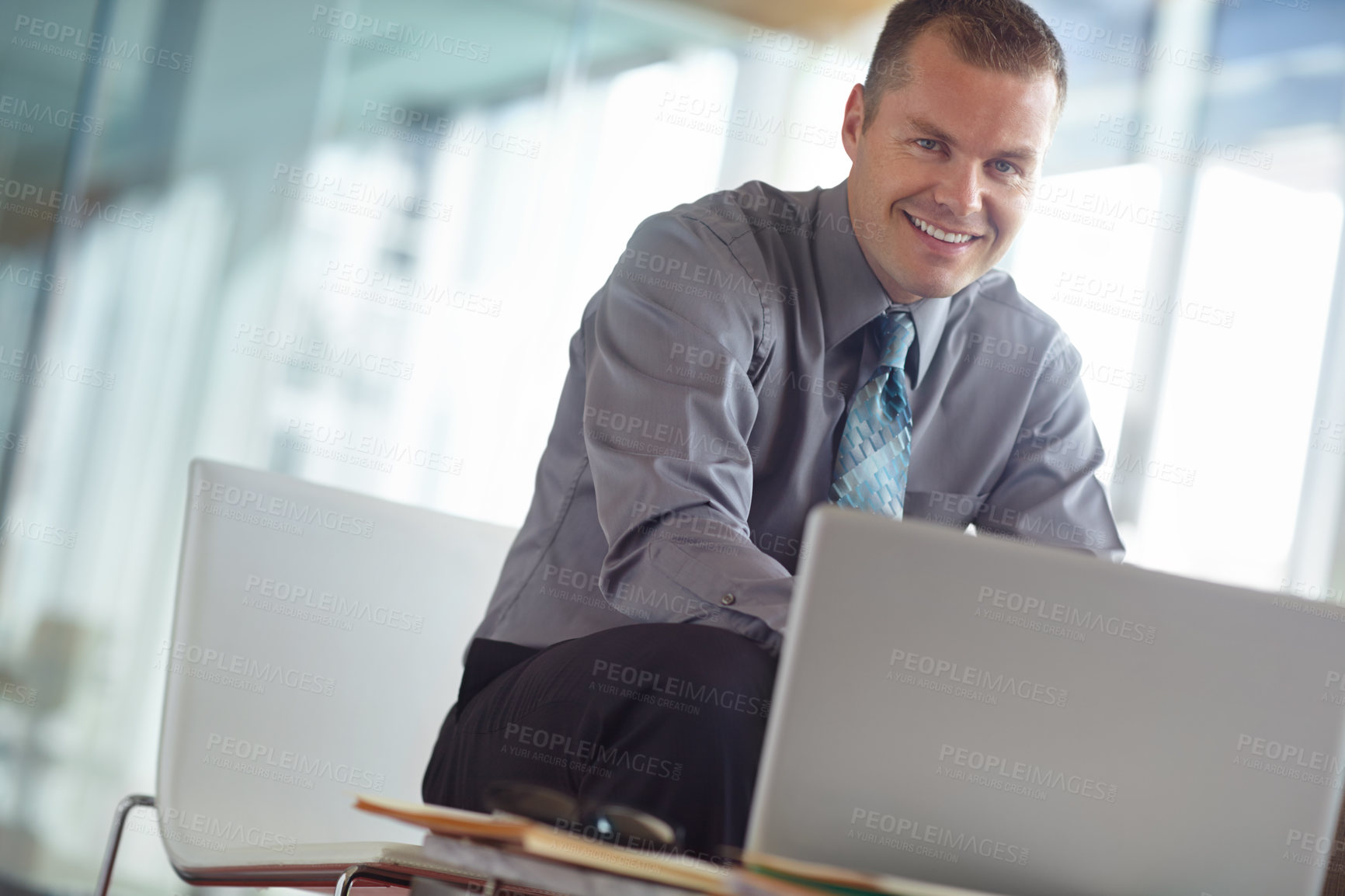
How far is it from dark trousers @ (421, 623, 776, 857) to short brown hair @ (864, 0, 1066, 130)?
2.76 feet

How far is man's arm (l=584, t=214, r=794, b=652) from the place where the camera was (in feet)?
3.66

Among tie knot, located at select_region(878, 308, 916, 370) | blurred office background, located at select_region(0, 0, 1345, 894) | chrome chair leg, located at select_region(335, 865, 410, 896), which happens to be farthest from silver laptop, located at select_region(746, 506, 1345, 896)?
blurred office background, located at select_region(0, 0, 1345, 894)

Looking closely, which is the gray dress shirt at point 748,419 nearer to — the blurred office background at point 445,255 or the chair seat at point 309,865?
the chair seat at point 309,865

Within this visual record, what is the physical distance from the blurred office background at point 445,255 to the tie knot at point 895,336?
1650mm

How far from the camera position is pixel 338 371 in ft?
9.81

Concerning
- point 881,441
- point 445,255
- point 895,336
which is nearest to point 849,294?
point 895,336

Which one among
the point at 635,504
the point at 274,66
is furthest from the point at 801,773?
the point at 274,66

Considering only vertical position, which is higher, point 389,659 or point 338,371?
point 338,371

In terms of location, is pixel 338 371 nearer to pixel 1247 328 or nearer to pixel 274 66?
pixel 274 66

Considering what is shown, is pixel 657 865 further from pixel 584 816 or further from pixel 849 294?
pixel 849 294

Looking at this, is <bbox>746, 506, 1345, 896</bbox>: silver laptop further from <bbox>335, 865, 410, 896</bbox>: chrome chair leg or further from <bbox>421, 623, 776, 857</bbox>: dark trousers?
<bbox>335, 865, 410, 896</bbox>: chrome chair leg

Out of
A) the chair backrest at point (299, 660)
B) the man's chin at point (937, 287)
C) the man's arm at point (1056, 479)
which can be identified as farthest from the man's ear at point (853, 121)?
the chair backrest at point (299, 660)

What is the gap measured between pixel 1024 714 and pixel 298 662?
111 centimetres

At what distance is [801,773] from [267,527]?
1066 mm
